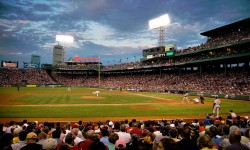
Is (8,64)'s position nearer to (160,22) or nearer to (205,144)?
(160,22)

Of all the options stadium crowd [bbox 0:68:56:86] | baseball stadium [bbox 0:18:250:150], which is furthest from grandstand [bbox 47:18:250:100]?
stadium crowd [bbox 0:68:56:86]

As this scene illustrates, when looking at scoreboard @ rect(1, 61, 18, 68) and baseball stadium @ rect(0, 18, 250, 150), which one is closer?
→ baseball stadium @ rect(0, 18, 250, 150)

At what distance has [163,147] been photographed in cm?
422

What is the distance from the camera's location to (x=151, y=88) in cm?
6644

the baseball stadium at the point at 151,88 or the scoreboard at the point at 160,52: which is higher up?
the scoreboard at the point at 160,52

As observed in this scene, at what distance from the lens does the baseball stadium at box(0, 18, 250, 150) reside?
22391 millimetres

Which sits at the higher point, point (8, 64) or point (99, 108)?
point (8, 64)

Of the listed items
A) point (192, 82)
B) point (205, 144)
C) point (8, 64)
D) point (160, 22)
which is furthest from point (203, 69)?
point (8, 64)

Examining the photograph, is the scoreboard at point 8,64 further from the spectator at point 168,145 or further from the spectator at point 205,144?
the spectator at point 168,145

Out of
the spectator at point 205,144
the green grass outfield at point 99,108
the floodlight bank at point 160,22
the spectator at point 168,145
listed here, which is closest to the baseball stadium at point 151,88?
the green grass outfield at point 99,108

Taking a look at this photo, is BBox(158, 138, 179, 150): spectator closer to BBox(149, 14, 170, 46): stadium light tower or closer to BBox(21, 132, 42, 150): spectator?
BBox(21, 132, 42, 150): spectator

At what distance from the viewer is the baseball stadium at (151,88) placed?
73.5ft

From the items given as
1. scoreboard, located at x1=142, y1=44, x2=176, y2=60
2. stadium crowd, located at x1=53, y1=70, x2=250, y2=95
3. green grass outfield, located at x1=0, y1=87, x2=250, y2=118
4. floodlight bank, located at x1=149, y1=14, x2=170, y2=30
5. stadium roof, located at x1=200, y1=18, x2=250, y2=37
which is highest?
floodlight bank, located at x1=149, y1=14, x2=170, y2=30

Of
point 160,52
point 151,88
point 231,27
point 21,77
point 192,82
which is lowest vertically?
point 151,88
